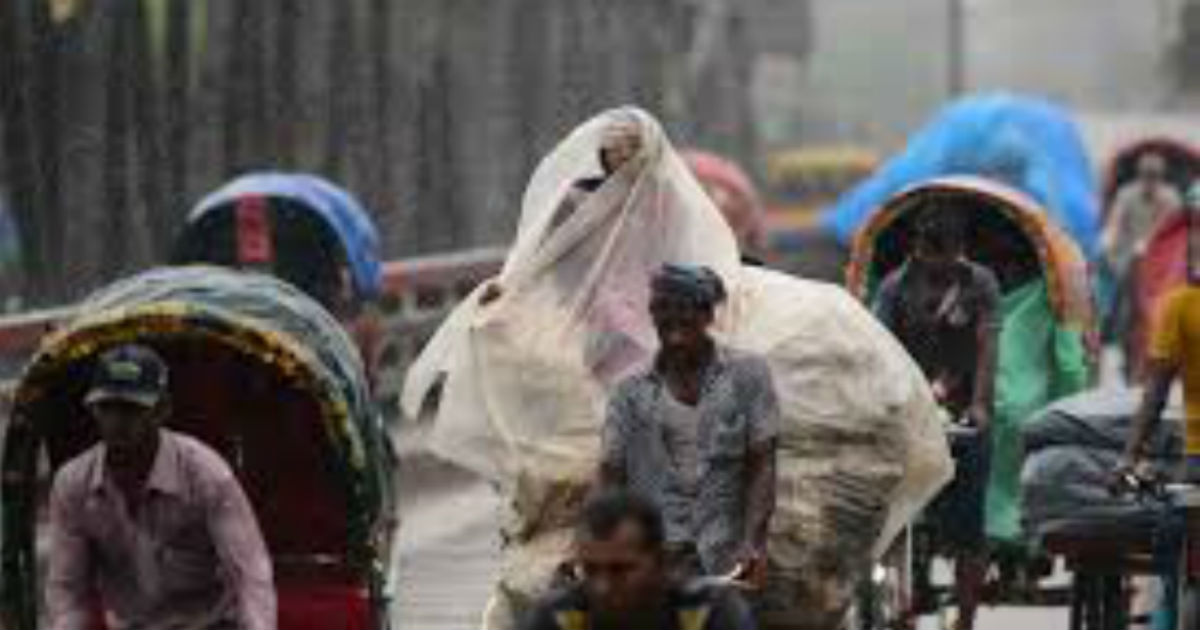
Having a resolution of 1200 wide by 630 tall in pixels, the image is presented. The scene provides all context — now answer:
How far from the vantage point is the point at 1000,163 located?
95.5 ft

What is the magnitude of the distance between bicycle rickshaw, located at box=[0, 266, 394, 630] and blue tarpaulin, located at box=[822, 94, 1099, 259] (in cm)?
1568

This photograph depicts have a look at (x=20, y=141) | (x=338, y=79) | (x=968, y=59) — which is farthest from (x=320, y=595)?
(x=968, y=59)

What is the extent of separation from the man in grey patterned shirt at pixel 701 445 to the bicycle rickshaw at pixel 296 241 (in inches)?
339

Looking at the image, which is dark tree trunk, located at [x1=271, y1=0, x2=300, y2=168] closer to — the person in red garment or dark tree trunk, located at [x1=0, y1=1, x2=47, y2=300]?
dark tree trunk, located at [x1=0, y1=1, x2=47, y2=300]

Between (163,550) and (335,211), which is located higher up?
(335,211)

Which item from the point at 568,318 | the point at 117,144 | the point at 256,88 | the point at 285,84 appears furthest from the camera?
the point at 285,84

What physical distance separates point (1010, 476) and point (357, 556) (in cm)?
467

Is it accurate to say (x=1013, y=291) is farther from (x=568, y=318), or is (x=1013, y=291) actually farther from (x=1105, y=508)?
(x=568, y=318)

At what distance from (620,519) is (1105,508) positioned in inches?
215

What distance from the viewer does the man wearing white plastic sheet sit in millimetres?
12594

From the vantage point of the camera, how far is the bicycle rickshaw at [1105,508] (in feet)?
44.2

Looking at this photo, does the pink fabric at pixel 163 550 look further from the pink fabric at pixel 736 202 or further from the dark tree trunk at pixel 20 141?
the pink fabric at pixel 736 202

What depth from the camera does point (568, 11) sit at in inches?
1487

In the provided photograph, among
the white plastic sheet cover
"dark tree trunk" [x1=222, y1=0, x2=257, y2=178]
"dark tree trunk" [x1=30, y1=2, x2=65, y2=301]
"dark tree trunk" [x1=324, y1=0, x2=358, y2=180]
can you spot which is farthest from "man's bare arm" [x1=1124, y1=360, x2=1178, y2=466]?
"dark tree trunk" [x1=324, y1=0, x2=358, y2=180]
